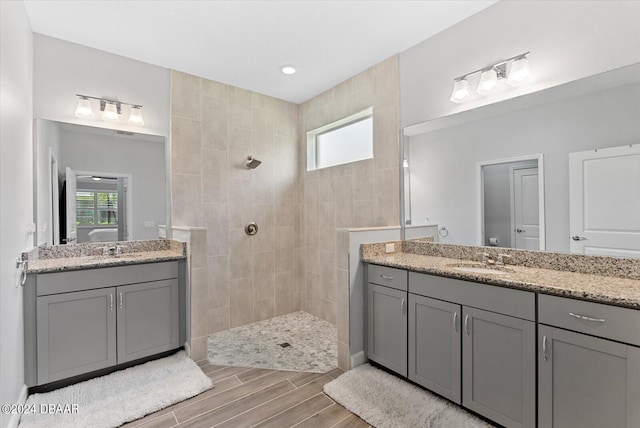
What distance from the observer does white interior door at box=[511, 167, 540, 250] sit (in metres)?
2.07

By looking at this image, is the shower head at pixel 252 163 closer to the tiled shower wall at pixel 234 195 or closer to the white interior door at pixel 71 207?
the tiled shower wall at pixel 234 195

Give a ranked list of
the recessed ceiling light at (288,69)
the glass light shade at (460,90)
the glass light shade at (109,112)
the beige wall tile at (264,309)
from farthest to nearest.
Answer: the beige wall tile at (264,309), the recessed ceiling light at (288,69), the glass light shade at (109,112), the glass light shade at (460,90)

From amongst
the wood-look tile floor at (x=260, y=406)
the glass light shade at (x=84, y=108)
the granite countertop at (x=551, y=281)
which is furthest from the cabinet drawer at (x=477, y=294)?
the glass light shade at (x=84, y=108)

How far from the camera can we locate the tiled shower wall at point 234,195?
124 inches

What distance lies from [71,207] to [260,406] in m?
2.31

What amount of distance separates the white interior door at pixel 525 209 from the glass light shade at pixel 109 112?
337 centimetres

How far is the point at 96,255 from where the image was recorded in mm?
2732

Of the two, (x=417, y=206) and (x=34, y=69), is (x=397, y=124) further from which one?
(x=34, y=69)

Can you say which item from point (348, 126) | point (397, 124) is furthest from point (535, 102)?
point (348, 126)

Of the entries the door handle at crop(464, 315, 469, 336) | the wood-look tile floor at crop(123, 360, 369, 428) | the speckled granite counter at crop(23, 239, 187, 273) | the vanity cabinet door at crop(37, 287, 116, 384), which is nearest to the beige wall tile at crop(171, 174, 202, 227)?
the speckled granite counter at crop(23, 239, 187, 273)

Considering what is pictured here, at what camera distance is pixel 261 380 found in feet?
7.76

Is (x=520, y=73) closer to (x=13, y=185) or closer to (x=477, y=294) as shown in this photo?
→ (x=477, y=294)

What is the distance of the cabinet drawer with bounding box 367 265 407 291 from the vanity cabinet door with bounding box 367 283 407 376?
37 millimetres

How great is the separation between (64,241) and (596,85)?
4.06 m
